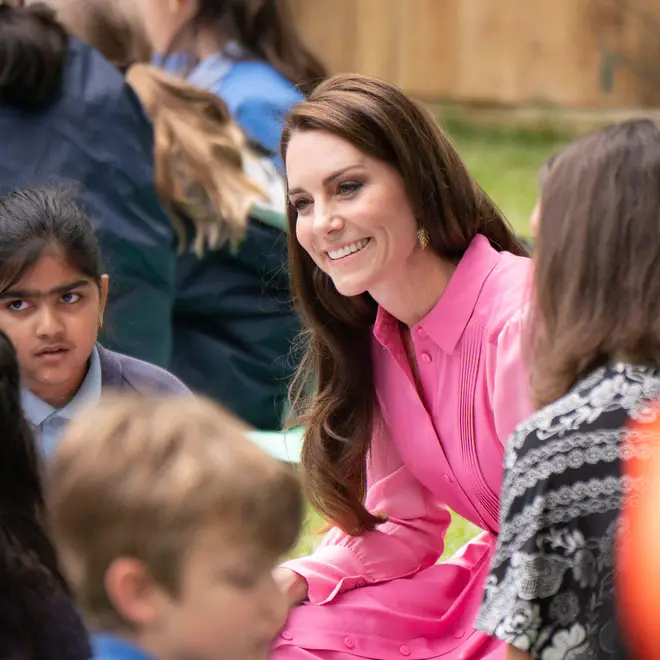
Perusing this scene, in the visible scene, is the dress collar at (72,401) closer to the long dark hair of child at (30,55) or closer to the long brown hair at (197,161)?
the long dark hair of child at (30,55)

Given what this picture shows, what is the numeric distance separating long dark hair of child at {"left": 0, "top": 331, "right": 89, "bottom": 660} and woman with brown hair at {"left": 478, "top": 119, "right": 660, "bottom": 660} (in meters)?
0.60

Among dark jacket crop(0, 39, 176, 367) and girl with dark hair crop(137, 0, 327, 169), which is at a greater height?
girl with dark hair crop(137, 0, 327, 169)

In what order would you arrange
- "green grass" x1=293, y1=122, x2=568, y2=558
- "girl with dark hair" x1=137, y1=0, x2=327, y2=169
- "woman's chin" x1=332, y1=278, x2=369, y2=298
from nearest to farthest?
"woman's chin" x1=332, y1=278, x2=369, y2=298 < "girl with dark hair" x1=137, y1=0, x2=327, y2=169 < "green grass" x1=293, y1=122, x2=568, y2=558

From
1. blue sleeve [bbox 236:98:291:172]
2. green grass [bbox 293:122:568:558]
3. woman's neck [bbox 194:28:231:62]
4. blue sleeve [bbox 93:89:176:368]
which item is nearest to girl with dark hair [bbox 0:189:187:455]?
blue sleeve [bbox 93:89:176:368]

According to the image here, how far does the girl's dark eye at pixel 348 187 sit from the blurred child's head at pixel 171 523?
36.8 inches

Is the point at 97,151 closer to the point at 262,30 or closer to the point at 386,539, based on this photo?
the point at 262,30

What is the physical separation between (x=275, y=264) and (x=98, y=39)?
935 mm

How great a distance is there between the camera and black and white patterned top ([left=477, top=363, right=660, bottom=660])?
6.22 ft

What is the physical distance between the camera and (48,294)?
262 cm

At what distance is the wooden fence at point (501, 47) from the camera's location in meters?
10.1

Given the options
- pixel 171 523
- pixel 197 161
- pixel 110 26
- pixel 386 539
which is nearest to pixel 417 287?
pixel 386 539

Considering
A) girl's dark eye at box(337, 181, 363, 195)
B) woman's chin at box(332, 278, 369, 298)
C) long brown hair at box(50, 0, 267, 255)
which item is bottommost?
woman's chin at box(332, 278, 369, 298)

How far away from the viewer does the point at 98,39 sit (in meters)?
4.46

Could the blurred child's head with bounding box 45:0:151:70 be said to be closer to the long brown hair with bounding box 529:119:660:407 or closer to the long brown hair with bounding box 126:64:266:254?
the long brown hair with bounding box 126:64:266:254
